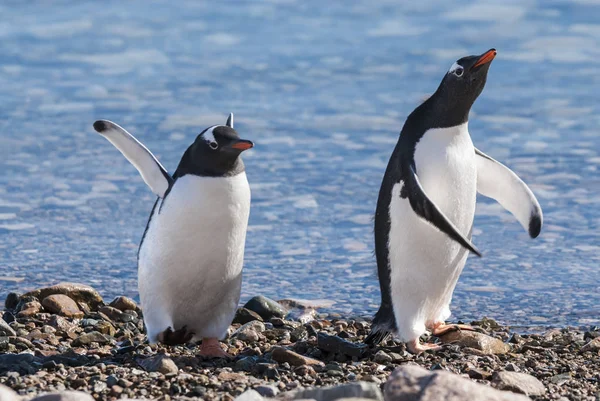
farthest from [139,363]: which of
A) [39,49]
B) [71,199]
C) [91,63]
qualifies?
[39,49]

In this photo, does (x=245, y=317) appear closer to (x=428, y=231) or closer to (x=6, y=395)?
(x=428, y=231)

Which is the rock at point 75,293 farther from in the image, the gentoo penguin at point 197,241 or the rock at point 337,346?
the rock at point 337,346

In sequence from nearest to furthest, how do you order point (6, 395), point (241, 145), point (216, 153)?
point (6, 395) → point (241, 145) → point (216, 153)

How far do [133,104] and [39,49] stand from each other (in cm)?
358

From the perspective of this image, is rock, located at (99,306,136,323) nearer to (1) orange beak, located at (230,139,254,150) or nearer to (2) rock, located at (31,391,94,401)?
(1) orange beak, located at (230,139,254,150)

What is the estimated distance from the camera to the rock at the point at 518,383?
4.50 m

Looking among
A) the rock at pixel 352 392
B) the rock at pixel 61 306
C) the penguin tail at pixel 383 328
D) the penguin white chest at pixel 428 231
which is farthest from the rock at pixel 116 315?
the rock at pixel 352 392

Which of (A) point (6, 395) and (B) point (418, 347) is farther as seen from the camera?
(B) point (418, 347)

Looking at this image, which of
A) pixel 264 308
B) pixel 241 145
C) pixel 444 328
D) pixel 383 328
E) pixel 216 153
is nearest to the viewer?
pixel 241 145

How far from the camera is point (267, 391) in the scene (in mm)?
4312

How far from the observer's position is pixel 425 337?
578cm

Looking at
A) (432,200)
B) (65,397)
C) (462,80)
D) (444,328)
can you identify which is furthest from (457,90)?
(65,397)

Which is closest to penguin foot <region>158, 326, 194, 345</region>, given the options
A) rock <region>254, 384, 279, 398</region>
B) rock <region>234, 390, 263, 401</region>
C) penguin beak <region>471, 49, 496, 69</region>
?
rock <region>254, 384, 279, 398</region>

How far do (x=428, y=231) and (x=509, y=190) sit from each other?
768 mm
